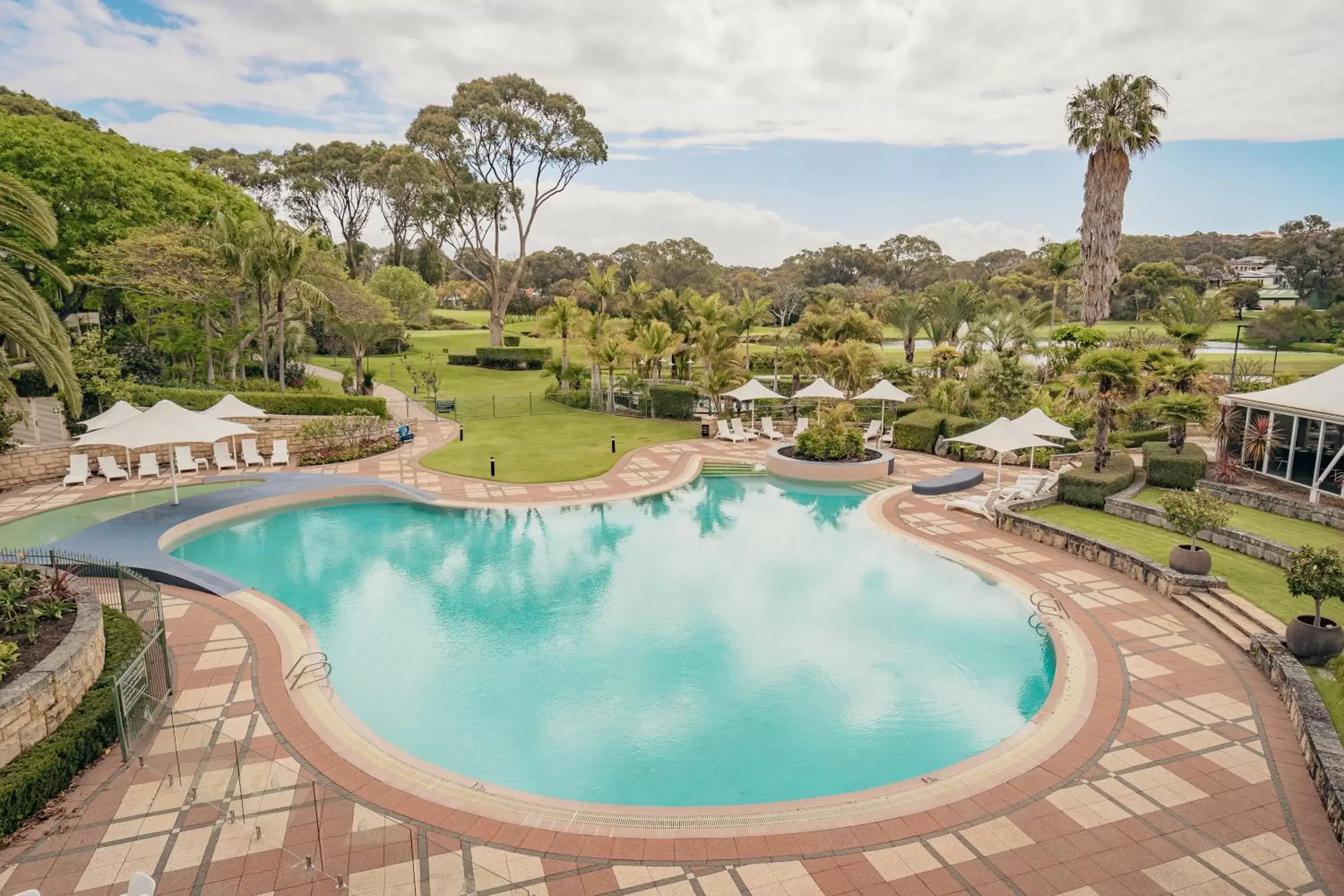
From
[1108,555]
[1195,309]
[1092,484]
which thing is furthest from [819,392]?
[1195,309]

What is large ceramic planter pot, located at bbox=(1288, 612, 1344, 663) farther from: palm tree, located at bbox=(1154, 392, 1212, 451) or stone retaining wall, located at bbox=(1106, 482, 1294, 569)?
palm tree, located at bbox=(1154, 392, 1212, 451)

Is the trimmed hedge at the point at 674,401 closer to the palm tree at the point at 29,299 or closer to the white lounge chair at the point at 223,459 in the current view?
the white lounge chair at the point at 223,459

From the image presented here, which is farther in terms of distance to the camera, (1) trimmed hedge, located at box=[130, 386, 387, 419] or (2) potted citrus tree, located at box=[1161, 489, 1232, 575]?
(1) trimmed hedge, located at box=[130, 386, 387, 419]

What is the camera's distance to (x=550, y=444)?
2794 cm

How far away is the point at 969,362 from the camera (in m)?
31.1

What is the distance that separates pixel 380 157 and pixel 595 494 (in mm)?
46390

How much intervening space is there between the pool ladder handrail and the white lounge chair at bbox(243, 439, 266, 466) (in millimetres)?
14424

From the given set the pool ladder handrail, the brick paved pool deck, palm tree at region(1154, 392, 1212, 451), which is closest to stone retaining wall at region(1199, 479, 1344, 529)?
palm tree at region(1154, 392, 1212, 451)

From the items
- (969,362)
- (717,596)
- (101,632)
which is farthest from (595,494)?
(969,362)

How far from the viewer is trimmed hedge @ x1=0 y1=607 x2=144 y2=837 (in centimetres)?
689

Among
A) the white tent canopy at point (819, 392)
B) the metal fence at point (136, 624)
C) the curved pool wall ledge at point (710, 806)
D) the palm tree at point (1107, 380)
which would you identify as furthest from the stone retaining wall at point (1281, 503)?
the metal fence at point (136, 624)

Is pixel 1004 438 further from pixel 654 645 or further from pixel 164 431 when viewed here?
pixel 164 431

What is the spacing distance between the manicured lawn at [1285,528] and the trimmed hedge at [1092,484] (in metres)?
1.15

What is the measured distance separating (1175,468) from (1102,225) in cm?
2624
